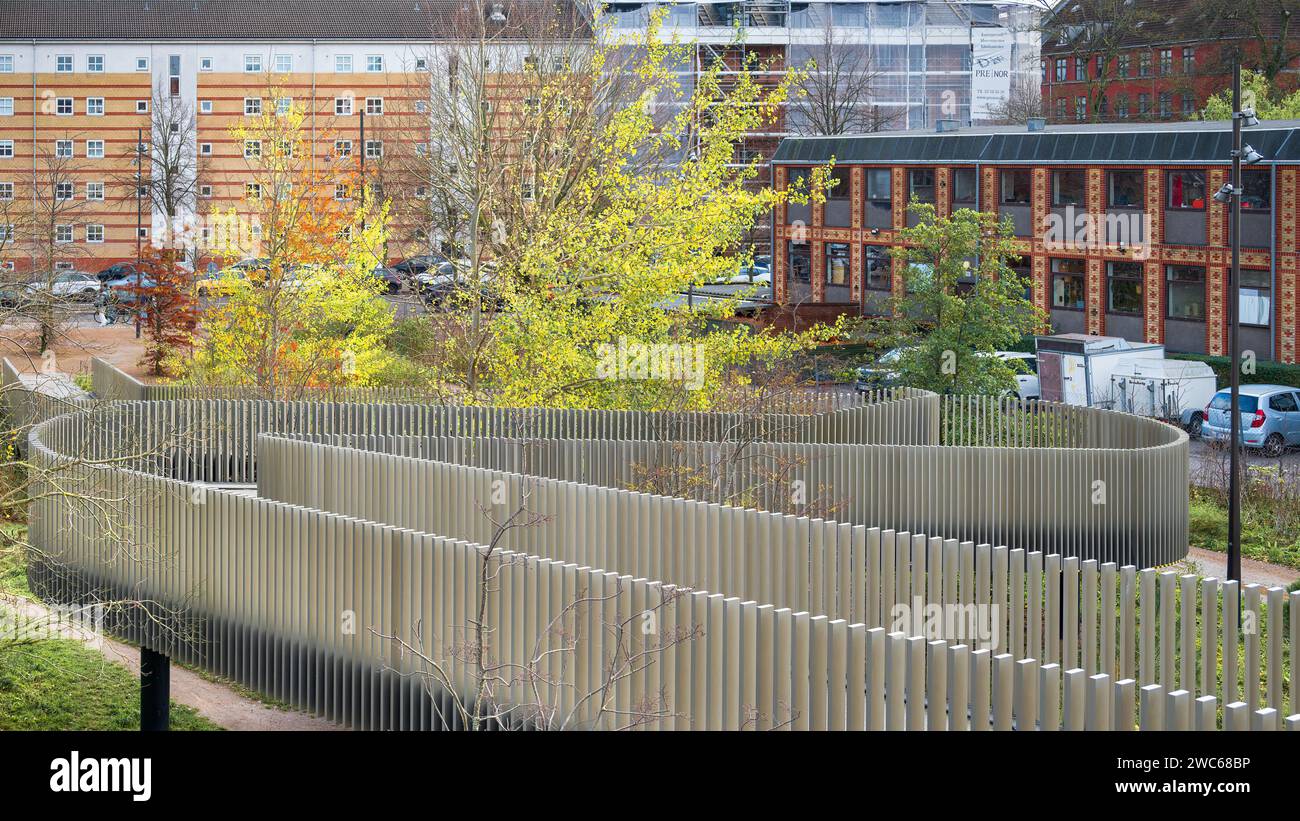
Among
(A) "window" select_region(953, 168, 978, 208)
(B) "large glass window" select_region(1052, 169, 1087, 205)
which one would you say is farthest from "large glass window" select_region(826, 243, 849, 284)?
(B) "large glass window" select_region(1052, 169, 1087, 205)

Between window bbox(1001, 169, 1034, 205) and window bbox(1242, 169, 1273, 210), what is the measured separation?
275 inches

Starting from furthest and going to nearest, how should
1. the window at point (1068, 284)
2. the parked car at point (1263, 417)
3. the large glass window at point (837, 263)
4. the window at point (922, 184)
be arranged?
the large glass window at point (837, 263) → the window at point (922, 184) → the window at point (1068, 284) → the parked car at point (1263, 417)

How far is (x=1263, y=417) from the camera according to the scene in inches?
1388

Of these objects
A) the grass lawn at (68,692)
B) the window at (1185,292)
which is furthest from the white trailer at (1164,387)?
the grass lawn at (68,692)

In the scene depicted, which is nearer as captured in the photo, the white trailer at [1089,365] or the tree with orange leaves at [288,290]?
the tree with orange leaves at [288,290]

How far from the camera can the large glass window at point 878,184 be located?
5191cm

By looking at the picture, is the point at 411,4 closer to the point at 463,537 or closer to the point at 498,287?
the point at 498,287

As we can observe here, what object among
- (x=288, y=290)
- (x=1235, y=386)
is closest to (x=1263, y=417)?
(x=1235, y=386)

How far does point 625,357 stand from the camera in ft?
80.4

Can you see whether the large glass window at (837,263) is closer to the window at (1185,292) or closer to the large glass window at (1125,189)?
the large glass window at (1125,189)

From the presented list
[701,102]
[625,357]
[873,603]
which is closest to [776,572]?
[873,603]

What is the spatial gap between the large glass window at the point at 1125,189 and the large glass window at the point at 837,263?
10.4m

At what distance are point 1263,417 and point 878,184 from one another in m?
19.2

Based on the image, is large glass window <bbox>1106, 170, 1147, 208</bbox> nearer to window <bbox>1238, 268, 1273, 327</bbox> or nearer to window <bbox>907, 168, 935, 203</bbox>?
window <bbox>1238, 268, 1273, 327</bbox>
